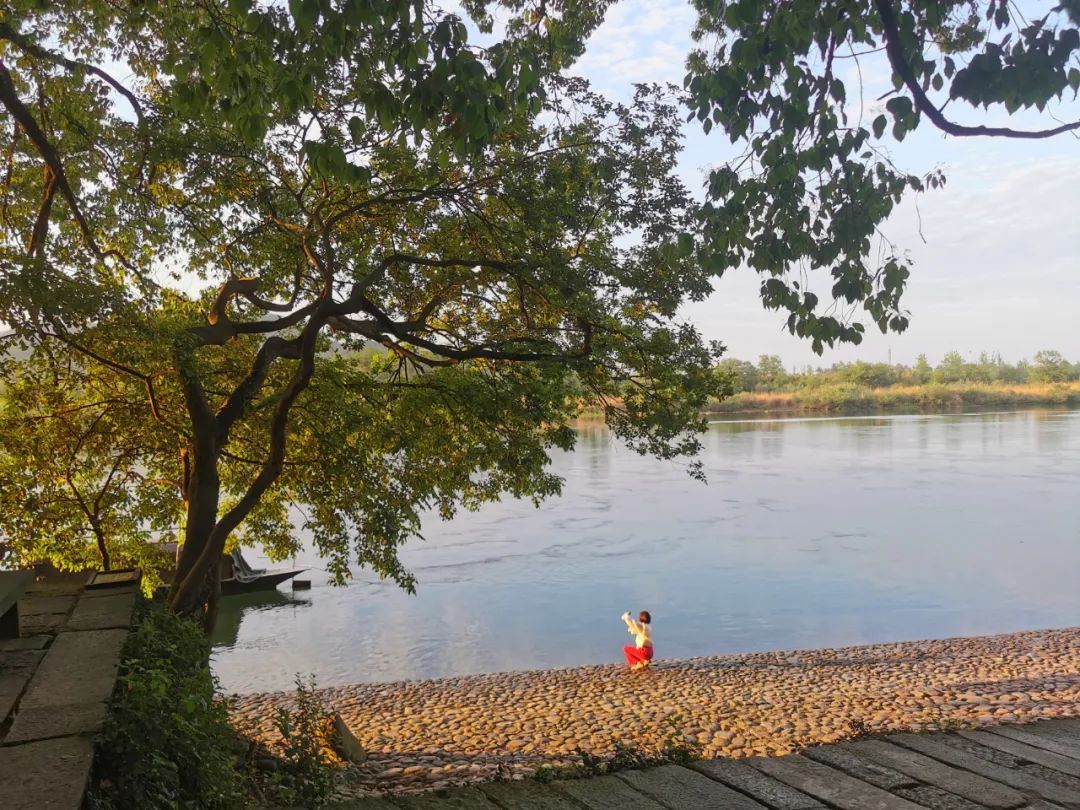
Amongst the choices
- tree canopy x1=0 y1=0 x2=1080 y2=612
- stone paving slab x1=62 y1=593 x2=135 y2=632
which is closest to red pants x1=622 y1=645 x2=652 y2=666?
tree canopy x1=0 y1=0 x2=1080 y2=612

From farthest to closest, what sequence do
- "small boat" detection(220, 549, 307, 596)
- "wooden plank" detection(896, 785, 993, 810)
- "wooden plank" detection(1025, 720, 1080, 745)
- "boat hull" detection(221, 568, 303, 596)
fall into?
"boat hull" detection(221, 568, 303, 596), "small boat" detection(220, 549, 307, 596), "wooden plank" detection(1025, 720, 1080, 745), "wooden plank" detection(896, 785, 993, 810)

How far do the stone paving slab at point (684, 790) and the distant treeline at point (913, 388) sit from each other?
180 ft

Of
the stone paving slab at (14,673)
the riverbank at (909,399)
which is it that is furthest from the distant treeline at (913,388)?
the stone paving slab at (14,673)

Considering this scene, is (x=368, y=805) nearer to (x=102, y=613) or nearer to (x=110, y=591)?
(x=102, y=613)

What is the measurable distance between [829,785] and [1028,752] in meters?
1.21

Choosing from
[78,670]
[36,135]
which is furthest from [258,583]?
[78,670]

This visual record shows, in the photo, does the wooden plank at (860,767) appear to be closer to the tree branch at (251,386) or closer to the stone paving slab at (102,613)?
the stone paving slab at (102,613)

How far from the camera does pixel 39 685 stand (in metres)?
2.87

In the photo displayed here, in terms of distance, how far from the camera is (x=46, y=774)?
2.10 meters

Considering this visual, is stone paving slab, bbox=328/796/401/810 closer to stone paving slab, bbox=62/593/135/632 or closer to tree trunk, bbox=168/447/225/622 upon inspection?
stone paving slab, bbox=62/593/135/632

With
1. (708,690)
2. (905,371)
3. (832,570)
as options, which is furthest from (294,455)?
(905,371)

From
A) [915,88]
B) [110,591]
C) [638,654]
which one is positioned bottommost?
[638,654]

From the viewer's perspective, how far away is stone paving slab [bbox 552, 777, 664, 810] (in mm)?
3139

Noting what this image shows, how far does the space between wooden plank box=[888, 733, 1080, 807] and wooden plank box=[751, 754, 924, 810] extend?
1.82 feet
